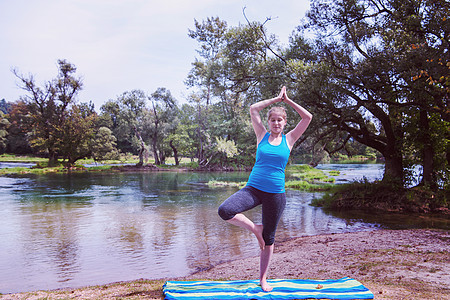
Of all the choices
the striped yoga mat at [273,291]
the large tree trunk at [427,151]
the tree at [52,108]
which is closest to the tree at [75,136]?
the tree at [52,108]

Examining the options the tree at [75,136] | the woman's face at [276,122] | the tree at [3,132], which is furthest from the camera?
the tree at [3,132]

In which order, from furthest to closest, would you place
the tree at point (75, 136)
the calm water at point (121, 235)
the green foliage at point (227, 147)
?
the tree at point (75, 136), the green foliage at point (227, 147), the calm water at point (121, 235)

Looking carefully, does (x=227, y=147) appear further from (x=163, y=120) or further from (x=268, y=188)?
(x=268, y=188)

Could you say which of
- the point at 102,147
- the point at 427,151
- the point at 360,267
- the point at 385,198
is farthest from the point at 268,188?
the point at 102,147

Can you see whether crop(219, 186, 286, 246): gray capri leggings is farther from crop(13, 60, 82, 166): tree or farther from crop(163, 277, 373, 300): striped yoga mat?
crop(13, 60, 82, 166): tree

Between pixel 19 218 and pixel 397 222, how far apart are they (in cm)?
1394

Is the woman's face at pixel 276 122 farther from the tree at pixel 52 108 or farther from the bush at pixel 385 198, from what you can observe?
the tree at pixel 52 108

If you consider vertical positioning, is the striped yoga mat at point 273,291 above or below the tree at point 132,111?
below

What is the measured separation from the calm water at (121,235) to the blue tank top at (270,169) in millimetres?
3740

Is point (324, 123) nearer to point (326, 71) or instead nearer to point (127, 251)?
point (326, 71)

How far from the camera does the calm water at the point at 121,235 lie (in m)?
6.87

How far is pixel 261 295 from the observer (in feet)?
12.5

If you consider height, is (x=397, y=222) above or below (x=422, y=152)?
below

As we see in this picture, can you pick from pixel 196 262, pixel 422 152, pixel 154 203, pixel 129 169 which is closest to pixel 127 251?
pixel 196 262
